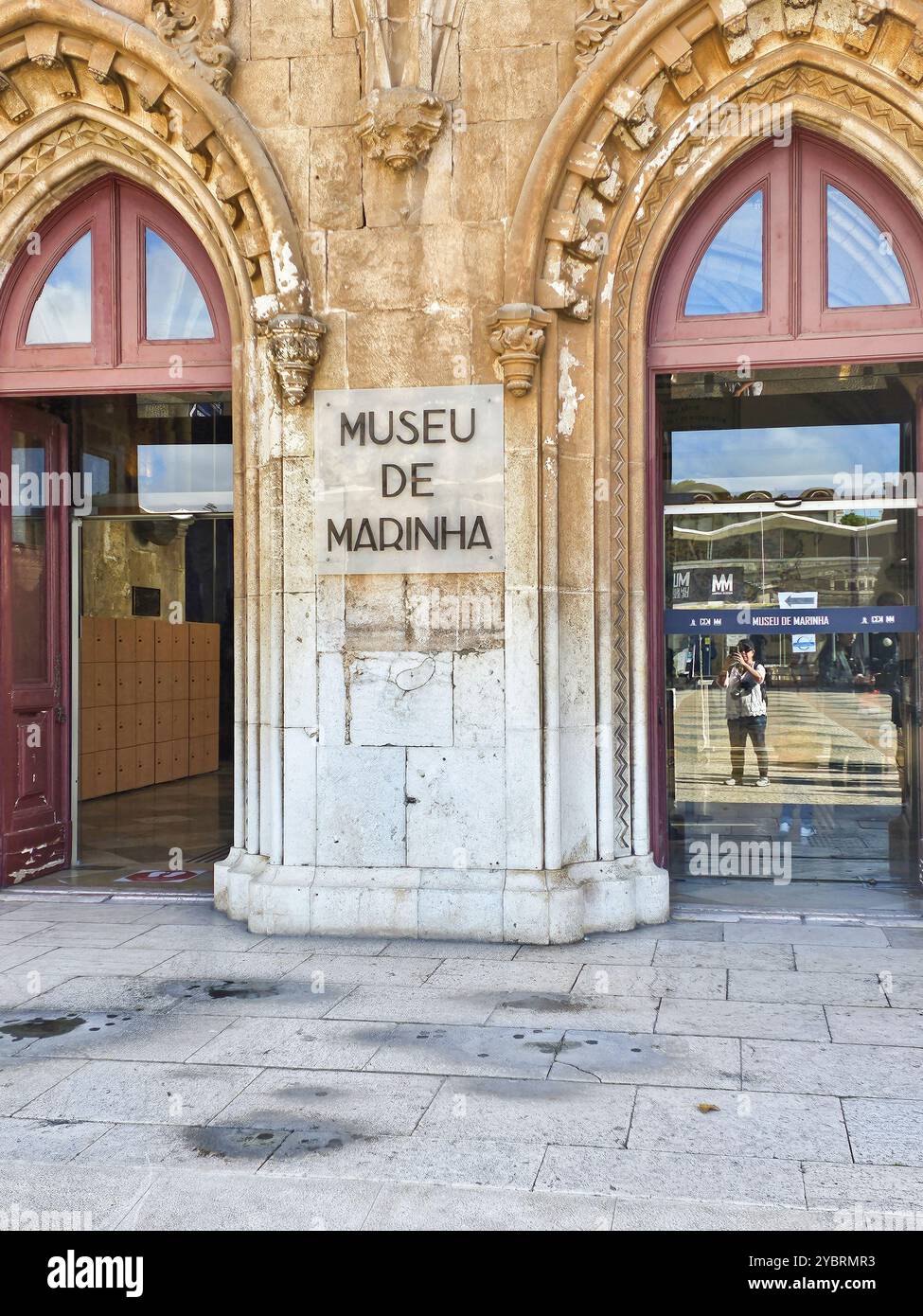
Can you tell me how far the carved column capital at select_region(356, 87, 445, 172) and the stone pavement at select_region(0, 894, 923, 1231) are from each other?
15.6ft

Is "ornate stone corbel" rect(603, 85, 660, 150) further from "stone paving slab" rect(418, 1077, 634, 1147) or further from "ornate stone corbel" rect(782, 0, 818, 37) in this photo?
"stone paving slab" rect(418, 1077, 634, 1147)

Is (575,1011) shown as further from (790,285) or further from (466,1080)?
(790,285)

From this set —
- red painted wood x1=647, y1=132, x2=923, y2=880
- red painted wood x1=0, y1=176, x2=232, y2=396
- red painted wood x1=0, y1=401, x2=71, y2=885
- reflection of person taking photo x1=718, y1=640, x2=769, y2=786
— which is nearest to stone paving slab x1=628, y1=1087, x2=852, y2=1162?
red painted wood x1=647, y1=132, x2=923, y2=880

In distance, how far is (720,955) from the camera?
6879mm

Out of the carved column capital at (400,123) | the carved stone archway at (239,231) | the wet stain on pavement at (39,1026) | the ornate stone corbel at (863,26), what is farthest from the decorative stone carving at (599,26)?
the wet stain on pavement at (39,1026)

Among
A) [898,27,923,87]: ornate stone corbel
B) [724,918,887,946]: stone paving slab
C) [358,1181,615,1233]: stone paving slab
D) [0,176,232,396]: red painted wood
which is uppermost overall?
[898,27,923,87]: ornate stone corbel

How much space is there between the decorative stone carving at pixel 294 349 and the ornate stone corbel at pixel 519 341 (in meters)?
1.09

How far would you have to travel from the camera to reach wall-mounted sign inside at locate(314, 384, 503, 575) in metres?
7.45

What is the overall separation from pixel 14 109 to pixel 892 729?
7.54 metres

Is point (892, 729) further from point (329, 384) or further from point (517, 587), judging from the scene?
point (329, 384)

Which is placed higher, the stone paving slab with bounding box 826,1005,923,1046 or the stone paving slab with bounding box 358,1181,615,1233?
the stone paving slab with bounding box 826,1005,923,1046

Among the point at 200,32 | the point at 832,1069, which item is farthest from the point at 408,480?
the point at 832,1069

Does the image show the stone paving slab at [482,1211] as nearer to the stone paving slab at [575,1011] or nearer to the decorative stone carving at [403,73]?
the stone paving slab at [575,1011]

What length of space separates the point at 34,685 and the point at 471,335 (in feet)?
14.0
